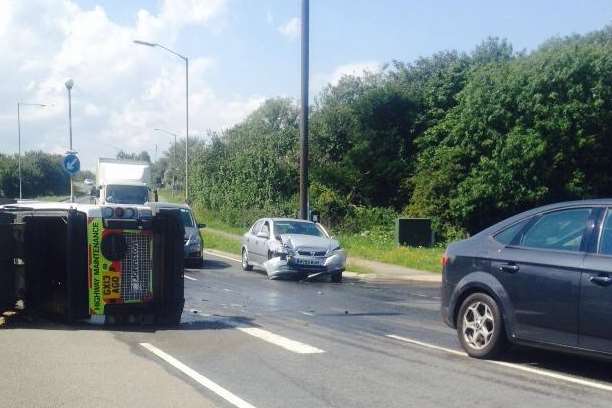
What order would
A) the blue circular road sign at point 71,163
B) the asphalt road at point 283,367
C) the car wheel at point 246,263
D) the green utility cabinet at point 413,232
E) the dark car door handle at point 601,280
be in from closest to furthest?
the asphalt road at point 283,367 < the dark car door handle at point 601,280 < the car wheel at point 246,263 < the blue circular road sign at point 71,163 < the green utility cabinet at point 413,232

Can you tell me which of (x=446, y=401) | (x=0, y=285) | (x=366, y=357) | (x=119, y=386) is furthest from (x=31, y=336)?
(x=446, y=401)

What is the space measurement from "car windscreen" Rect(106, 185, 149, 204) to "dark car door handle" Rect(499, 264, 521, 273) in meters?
22.2

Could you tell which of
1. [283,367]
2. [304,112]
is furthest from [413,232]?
[283,367]

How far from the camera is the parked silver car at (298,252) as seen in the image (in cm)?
1805

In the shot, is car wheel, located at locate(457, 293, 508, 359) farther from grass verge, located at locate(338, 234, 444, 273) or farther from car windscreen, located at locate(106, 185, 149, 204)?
car windscreen, located at locate(106, 185, 149, 204)

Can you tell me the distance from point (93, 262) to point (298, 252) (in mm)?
8543

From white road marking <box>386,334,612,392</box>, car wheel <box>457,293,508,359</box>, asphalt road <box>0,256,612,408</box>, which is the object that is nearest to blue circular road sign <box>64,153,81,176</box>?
asphalt road <box>0,256,612,408</box>

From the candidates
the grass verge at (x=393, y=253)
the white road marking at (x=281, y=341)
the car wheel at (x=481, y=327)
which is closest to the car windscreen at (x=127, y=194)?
the grass verge at (x=393, y=253)

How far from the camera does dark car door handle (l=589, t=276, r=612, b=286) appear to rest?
6.84m

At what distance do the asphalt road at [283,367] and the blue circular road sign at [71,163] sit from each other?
43.8 feet

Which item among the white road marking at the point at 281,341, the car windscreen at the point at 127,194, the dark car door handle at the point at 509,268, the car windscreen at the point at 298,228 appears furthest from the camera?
the car windscreen at the point at 127,194

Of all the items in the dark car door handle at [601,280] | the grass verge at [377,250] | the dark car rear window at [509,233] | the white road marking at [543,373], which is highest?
the dark car rear window at [509,233]

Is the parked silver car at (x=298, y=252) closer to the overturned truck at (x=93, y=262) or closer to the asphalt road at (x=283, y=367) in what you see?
the asphalt road at (x=283, y=367)

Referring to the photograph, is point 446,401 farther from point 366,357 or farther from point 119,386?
point 119,386
